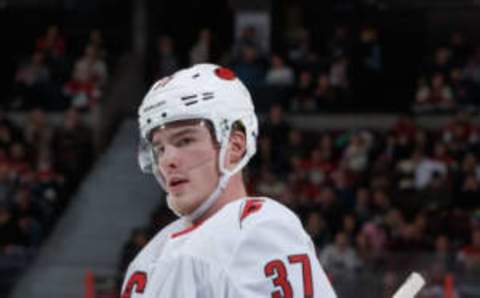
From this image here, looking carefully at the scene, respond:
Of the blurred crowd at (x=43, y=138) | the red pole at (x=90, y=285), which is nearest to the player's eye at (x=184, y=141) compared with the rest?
the red pole at (x=90, y=285)

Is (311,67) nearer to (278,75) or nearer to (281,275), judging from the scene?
(278,75)

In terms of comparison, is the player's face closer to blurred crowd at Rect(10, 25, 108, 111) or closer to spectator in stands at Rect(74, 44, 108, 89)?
blurred crowd at Rect(10, 25, 108, 111)

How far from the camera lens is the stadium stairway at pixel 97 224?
13.1m

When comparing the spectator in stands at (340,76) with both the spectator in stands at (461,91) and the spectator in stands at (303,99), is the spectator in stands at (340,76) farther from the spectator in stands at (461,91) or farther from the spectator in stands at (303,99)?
the spectator in stands at (461,91)

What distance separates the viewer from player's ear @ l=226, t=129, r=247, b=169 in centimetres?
326

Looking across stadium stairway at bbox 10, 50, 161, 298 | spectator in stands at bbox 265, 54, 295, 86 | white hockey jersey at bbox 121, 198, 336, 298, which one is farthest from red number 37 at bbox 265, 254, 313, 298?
spectator in stands at bbox 265, 54, 295, 86

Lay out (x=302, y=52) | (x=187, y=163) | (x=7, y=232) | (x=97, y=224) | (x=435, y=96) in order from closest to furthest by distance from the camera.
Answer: (x=187, y=163) < (x=7, y=232) < (x=435, y=96) < (x=97, y=224) < (x=302, y=52)

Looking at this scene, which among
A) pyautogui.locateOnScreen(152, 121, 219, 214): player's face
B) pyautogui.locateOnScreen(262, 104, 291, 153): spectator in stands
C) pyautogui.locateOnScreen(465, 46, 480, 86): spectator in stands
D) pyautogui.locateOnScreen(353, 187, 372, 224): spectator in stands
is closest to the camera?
pyautogui.locateOnScreen(152, 121, 219, 214): player's face

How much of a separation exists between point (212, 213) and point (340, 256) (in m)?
8.29

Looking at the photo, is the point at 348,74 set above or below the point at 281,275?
above

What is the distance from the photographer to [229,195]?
325cm

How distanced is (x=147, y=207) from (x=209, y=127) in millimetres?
11196

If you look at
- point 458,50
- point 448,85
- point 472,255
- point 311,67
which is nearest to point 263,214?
point 472,255

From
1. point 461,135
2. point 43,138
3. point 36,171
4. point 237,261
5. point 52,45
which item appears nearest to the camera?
point 237,261
